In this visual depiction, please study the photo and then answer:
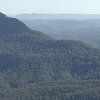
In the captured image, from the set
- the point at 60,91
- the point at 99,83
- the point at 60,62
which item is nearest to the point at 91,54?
the point at 60,62

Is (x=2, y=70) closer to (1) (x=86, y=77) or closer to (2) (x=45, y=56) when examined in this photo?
(2) (x=45, y=56)

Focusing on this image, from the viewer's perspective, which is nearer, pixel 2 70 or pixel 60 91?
pixel 60 91

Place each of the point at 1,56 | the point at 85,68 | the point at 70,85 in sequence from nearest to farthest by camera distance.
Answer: the point at 70,85 → the point at 85,68 → the point at 1,56

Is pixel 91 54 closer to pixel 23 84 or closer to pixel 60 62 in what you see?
pixel 60 62

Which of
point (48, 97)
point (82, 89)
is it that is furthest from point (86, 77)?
Answer: point (48, 97)

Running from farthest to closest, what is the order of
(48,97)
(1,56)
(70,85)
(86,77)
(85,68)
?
(1,56), (85,68), (86,77), (70,85), (48,97)

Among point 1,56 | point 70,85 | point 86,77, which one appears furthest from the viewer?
point 1,56
